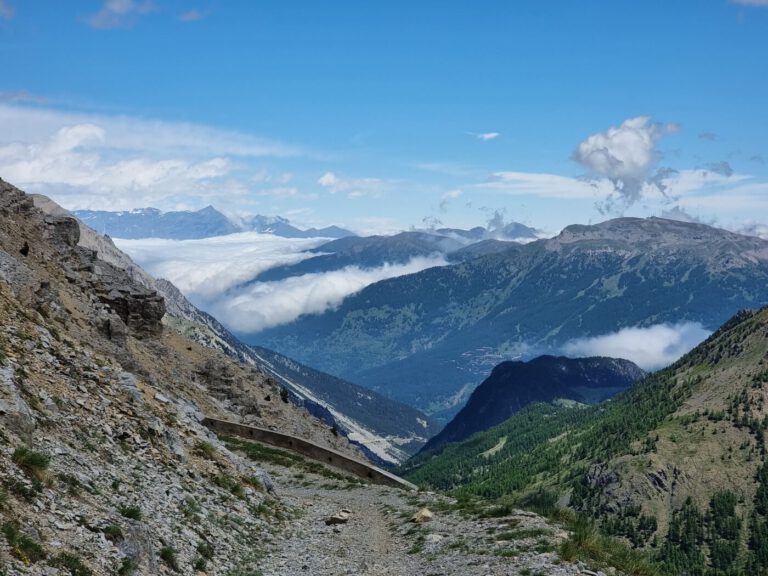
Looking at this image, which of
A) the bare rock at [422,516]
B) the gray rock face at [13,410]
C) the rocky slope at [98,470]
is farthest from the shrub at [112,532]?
the bare rock at [422,516]

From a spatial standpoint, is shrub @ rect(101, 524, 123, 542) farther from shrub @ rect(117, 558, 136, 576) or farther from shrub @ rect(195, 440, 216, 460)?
shrub @ rect(195, 440, 216, 460)

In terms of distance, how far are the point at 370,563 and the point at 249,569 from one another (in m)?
5.60

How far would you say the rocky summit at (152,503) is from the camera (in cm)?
1945

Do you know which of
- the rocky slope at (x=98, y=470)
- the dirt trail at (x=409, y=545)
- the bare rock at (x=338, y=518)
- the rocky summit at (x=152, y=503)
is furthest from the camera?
the bare rock at (x=338, y=518)

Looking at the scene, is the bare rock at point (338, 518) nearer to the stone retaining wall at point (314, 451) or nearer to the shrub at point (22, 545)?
the stone retaining wall at point (314, 451)

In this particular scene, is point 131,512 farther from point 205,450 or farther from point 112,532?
point 205,450

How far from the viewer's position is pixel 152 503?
1005 inches

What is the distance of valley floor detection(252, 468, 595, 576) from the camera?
85.9 ft

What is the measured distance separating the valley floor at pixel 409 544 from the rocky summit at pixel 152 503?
0.11 m

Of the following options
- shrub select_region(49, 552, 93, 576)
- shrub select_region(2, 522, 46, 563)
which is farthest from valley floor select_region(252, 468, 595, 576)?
shrub select_region(2, 522, 46, 563)

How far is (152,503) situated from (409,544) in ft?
A: 41.2

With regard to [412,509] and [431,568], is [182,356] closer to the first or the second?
[412,509]

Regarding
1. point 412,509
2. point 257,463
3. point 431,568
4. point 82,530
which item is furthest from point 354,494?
point 82,530

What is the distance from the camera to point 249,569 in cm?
2592
